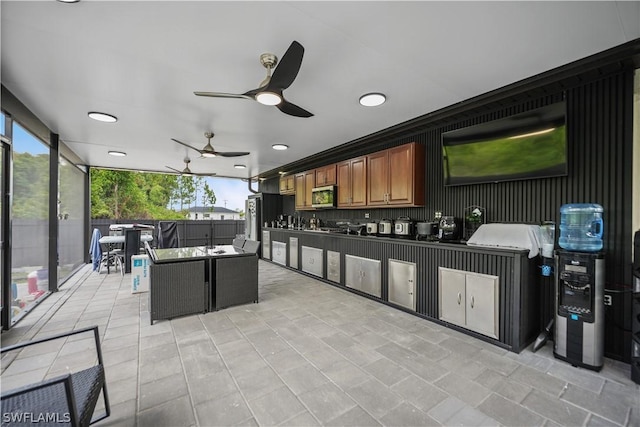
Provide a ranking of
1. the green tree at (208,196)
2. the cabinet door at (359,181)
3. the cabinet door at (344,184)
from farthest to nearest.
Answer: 1. the green tree at (208,196)
2. the cabinet door at (344,184)
3. the cabinet door at (359,181)

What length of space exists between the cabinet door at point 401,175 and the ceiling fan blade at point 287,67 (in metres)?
2.43

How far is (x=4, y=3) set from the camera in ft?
5.42

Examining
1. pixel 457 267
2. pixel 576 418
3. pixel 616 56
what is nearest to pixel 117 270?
pixel 457 267

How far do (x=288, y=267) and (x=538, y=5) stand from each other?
18.8ft

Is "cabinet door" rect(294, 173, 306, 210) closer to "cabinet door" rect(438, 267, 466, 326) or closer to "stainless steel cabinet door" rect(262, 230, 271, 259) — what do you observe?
"stainless steel cabinet door" rect(262, 230, 271, 259)

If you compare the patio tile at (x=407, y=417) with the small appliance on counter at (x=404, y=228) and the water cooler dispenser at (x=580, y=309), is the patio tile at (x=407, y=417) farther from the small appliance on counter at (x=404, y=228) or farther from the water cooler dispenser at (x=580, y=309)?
the small appliance on counter at (x=404, y=228)

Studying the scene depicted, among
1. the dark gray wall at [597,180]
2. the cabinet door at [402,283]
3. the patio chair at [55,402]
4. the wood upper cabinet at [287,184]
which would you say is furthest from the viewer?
the wood upper cabinet at [287,184]

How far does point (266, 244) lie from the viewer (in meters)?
7.46

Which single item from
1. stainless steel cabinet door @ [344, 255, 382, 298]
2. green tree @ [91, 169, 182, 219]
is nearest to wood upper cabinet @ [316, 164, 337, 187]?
stainless steel cabinet door @ [344, 255, 382, 298]

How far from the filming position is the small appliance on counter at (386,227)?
14.1 feet

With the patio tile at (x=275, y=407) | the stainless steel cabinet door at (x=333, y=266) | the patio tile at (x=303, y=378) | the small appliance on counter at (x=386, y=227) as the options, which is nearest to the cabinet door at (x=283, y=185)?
the stainless steel cabinet door at (x=333, y=266)

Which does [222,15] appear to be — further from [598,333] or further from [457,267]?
[598,333]

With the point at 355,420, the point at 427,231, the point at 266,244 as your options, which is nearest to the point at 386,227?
the point at 427,231

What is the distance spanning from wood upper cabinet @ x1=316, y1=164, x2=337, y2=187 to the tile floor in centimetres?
285
